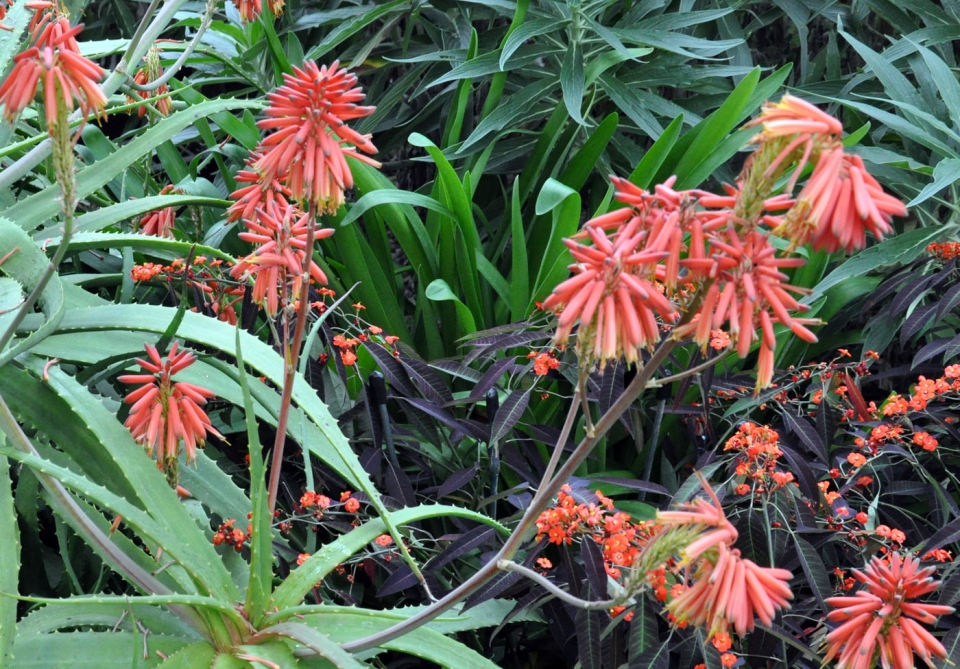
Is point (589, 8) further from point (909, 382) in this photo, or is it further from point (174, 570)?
point (174, 570)

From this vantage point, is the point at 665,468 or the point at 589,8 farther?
the point at 589,8

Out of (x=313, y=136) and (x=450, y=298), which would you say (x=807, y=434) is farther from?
(x=313, y=136)

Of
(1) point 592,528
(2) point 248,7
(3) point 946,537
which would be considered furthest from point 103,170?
(3) point 946,537

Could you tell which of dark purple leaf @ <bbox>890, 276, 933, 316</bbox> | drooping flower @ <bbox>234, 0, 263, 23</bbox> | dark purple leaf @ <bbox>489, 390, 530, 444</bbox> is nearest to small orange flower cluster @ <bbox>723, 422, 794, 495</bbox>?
A: dark purple leaf @ <bbox>489, 390, 530, 444</bbox>

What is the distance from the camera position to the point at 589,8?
2094mm

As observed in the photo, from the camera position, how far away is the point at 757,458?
130cm

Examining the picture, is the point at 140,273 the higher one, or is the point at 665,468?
the point at 140,273

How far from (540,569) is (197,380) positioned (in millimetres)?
565

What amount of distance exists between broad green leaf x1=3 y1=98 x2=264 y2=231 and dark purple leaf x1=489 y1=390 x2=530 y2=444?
2.14 ft

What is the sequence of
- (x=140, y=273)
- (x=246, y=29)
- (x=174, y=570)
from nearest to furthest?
(x=174, y=570) < (x=140, y=273) < (x=246, y=29)

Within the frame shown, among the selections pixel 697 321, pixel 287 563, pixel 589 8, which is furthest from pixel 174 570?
pixel 589 8

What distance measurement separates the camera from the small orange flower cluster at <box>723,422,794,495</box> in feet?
4.05

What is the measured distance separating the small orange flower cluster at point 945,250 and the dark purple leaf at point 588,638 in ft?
3.35

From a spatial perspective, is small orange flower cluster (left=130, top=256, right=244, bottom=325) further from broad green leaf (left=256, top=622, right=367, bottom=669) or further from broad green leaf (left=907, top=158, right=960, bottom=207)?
broad green leaf (left=907, top=158, right=960, bottom=207)
